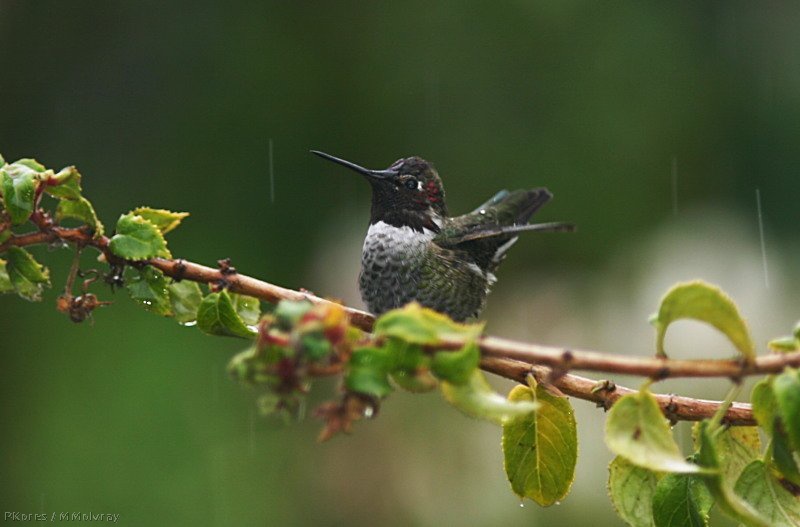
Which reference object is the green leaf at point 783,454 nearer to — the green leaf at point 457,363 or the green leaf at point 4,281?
the green leaf at point 457,363

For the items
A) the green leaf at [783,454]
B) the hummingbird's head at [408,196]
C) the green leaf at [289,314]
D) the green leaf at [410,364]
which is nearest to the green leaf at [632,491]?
the green leaf at [783,454]

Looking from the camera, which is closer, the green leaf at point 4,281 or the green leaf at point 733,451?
the green leaf at point 733,451

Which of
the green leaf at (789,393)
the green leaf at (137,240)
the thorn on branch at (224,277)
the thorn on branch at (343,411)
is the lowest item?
the thorn on branch at (343,411)

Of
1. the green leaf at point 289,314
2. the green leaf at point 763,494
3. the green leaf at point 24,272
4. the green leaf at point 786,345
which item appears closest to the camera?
the green leaf at point 289,314

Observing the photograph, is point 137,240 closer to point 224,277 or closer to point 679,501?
point 224,277

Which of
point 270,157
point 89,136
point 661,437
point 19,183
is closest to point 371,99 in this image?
point 270,157

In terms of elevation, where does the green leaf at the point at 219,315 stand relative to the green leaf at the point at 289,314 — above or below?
above

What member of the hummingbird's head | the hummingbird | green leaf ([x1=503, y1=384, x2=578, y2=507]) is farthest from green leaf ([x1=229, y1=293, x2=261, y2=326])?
the hummingbird's head

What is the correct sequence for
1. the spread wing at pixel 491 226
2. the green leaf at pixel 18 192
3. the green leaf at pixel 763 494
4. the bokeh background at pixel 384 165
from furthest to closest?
the bokeh background at pixel 384 165 < the spread wing at pixel 491 226 < the green leaf at pixel 18 192 < the green leaf at pixel 763 494

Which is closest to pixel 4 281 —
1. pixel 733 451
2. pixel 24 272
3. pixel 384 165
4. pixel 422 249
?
pixel 24 272
